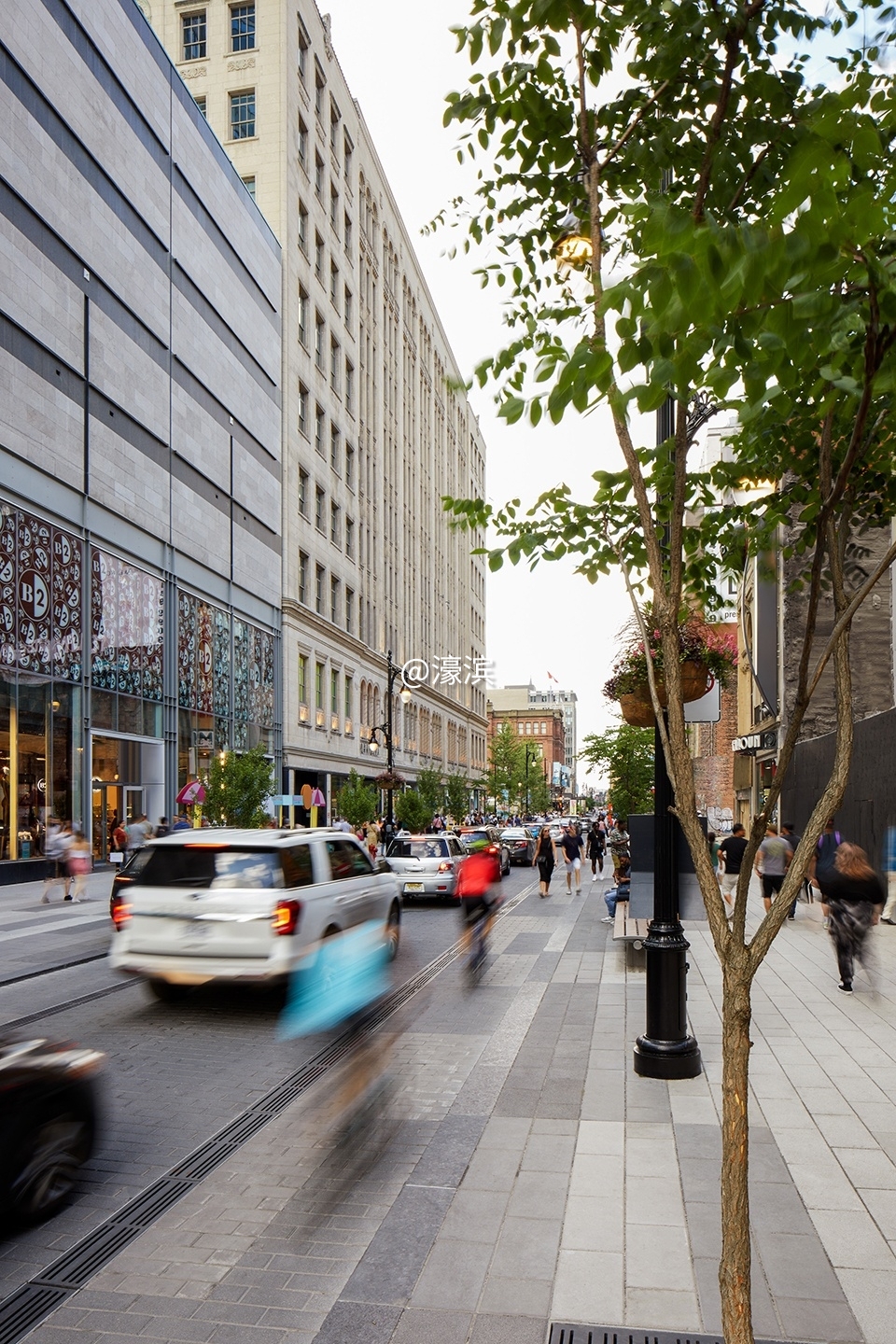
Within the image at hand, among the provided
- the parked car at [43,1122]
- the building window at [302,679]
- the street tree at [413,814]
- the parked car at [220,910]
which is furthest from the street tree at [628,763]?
the parked car at [43,1122]

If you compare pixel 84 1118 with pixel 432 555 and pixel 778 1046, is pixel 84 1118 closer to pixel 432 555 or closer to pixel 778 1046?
pixel 778 1046

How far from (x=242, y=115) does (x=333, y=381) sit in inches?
493

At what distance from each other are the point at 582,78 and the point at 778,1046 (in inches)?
302

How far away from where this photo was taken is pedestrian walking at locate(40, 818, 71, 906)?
Answer: 857 inches

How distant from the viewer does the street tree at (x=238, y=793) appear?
26844mm

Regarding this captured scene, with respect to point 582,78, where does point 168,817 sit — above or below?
below

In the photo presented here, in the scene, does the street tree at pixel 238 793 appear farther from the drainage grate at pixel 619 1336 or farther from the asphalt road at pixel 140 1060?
the drainage grate at pixel 619 1336

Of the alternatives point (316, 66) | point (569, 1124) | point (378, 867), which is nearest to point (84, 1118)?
point (569, 1124)

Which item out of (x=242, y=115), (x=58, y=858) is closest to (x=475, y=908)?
(x=58, y=858)

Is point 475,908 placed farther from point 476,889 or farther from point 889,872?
point 889,872

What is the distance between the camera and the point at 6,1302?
4.38 metres

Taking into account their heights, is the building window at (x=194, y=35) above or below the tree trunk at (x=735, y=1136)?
above

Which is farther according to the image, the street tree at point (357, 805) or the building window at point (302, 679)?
the building window at point (302, 679)

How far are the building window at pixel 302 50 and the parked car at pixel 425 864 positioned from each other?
3919 centimetres
